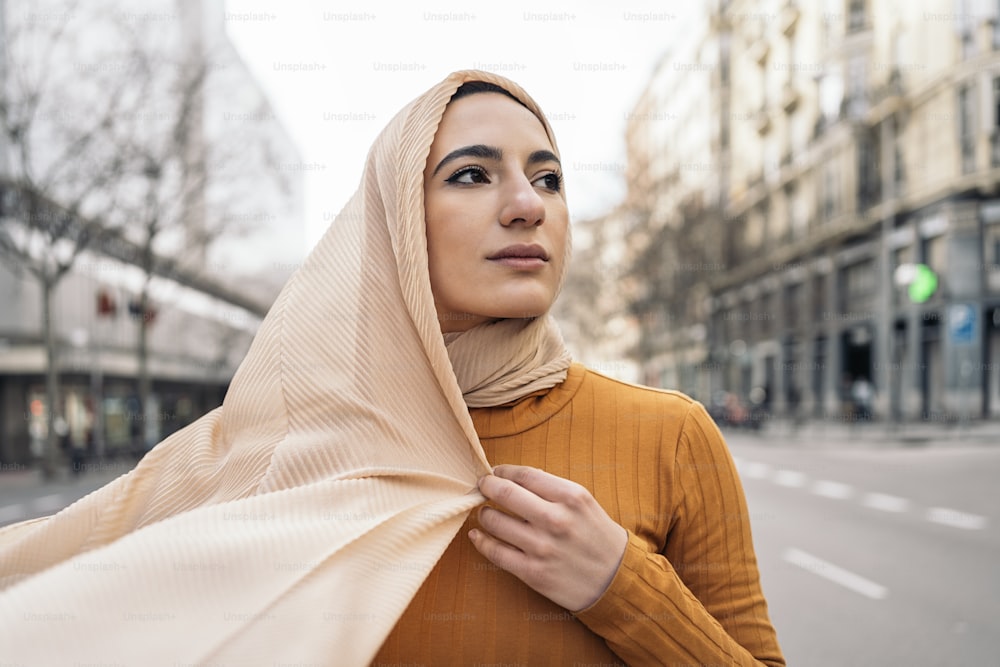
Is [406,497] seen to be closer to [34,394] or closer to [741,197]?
[34,394]

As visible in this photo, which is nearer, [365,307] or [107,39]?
[365,307]

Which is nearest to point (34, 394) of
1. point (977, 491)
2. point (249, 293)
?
point (249, 293)

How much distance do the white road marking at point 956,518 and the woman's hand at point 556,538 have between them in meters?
8.59

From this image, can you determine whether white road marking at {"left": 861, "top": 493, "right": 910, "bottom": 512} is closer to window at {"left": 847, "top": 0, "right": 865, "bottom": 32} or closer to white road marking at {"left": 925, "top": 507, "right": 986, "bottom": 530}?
white road marking at {"left": 925, "top": 507, "right": 986, "bottom": 530}

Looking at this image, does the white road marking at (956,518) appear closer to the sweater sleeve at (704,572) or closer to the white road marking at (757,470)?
the white road marking at (757,470)

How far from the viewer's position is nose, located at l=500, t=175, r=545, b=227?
145 cm

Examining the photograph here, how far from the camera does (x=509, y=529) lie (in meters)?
1.27

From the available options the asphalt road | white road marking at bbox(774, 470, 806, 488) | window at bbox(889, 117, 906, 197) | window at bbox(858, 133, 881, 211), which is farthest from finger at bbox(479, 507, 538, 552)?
window at bbox(858, 133, 881, 211)

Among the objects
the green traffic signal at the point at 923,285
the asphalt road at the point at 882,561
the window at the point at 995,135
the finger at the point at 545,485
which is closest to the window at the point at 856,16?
the window at the point at 995,135

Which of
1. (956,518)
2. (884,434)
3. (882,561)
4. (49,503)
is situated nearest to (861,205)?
(884,434)

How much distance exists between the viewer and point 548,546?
1.25 m

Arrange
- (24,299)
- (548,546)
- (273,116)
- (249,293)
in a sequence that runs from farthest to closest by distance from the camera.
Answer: (249,293) → (24,299) → (273,116) → (548,546)

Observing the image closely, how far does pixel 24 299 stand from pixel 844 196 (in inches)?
1066

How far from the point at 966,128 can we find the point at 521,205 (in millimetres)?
26265
